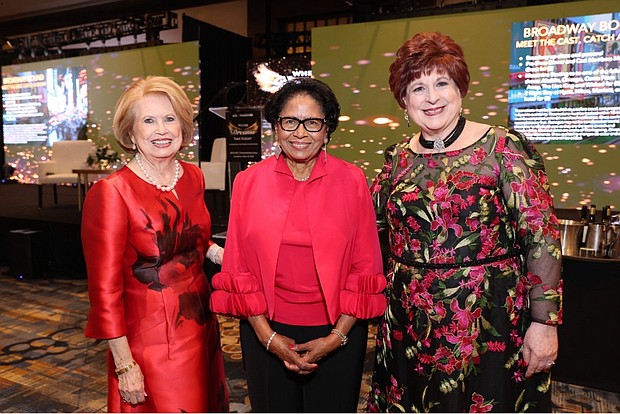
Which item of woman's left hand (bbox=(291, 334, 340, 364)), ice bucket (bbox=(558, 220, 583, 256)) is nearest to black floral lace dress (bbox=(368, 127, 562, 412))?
woman's left hand (bbox=(291, 334, 340, 364))

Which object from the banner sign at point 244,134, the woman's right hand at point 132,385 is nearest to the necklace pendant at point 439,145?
the woman's right hand at point 132,385

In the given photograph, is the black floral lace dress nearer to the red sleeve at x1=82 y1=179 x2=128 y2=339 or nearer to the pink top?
the pink top

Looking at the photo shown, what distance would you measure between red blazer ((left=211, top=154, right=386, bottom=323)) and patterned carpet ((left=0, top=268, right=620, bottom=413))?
1486 mm

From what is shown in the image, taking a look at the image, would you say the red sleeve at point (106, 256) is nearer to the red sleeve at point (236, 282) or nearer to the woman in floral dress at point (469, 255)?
the red sleeve at point (236, 282)

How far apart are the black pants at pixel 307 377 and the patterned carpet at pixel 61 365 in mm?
1299

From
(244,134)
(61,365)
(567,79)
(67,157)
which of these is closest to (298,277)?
(61,365)

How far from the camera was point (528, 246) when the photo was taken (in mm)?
A: 1515

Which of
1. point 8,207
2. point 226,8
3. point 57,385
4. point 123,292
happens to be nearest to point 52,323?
point 57,385

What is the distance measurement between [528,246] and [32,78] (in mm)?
14198

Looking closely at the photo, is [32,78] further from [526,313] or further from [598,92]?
[526,313]

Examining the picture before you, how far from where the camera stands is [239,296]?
5.31 ft

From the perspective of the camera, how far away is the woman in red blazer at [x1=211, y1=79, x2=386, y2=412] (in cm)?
161

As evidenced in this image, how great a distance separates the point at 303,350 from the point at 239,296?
259 millimetres

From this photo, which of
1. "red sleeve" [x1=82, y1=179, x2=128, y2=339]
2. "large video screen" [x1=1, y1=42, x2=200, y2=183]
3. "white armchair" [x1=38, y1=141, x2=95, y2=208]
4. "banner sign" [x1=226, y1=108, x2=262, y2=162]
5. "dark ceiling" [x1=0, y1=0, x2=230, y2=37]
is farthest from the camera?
"dark ceiling" [x1=0, y1=0, x2=230, y2=37]
